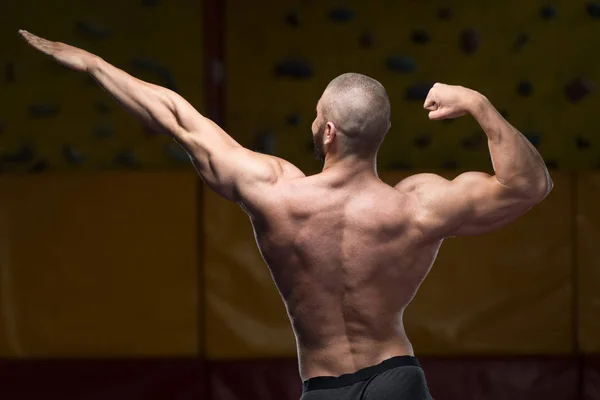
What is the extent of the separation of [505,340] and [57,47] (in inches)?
104

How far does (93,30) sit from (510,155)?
282cm

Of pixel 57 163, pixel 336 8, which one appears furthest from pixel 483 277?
pixel 57 163

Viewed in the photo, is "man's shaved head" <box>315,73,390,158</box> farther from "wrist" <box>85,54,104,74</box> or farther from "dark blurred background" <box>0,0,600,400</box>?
"dark blurred background" <box>0,0,600,400</box>

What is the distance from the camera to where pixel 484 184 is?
2.27m

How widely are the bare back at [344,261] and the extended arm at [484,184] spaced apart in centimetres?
6

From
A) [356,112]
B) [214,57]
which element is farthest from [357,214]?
[214,57]

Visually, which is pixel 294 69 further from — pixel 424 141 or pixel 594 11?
pixel 594 11

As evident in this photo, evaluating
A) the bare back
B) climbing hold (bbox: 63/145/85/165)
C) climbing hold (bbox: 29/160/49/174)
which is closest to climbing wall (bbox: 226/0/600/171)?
climbing hold (bbox: 63/145/85/165)

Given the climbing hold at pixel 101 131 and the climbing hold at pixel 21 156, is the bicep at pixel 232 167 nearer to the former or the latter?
the climbing hold at pixel 101 131

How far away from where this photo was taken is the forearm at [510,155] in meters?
2.23

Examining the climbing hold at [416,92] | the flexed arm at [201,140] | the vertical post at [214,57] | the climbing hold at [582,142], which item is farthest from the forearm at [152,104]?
the climbing hold at [582,142]

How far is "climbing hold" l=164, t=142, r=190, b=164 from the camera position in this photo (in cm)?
464

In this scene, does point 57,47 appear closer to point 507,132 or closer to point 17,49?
point 507,132

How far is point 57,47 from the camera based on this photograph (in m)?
2.44
